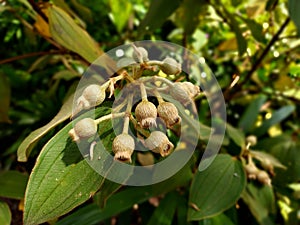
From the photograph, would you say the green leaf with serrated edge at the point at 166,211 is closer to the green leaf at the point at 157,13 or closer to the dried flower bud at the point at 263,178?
the dried flower bud at the point at 263,178

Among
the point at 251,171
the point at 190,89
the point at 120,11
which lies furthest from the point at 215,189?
the point at 120,11

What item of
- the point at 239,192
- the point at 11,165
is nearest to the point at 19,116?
the point at 11,165

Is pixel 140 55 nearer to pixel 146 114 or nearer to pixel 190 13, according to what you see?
pixel 146 114

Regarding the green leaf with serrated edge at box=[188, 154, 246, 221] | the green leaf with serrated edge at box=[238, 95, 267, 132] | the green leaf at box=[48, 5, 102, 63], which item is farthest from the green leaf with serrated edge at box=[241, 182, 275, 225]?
the green leaf at box=[48, 5, 102, 63]

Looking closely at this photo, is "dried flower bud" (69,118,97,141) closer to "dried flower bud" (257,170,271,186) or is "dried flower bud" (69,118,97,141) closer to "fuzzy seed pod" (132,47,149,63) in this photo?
"fuzzy seed pod" (132,47,149,63)

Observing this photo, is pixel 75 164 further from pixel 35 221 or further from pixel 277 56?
pixel 277 56

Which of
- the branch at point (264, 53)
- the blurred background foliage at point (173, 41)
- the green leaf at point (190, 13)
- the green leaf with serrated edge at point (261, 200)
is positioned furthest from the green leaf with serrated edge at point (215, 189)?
the green leaf at point (190, 13)
